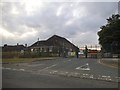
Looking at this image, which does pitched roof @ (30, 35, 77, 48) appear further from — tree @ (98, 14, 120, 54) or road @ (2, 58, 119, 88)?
road @ (2, 58, 119, 88)

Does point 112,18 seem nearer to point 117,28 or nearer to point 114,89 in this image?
point 117,28

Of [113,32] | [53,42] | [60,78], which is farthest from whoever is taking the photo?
[53,42]

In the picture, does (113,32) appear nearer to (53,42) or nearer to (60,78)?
(60,78)

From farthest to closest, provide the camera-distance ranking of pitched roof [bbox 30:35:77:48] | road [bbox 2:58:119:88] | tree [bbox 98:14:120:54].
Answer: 1. pitched roof [bbox 30:35:77:48]
2. tree [bbox 98:14:120:54]
3. road [bbox 2:58:119:88]

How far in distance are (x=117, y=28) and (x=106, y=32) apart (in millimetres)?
3984

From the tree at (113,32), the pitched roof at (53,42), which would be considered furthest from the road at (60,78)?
the pitched roof at (53,42)

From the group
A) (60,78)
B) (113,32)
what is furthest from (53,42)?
(60,78)

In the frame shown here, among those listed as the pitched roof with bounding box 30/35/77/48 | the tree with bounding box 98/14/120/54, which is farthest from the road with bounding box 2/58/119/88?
the pitched roof with bounding box 30/35/77/48

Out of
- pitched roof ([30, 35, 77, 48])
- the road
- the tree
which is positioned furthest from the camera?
pitched roof ([30, 35, 77, 48])

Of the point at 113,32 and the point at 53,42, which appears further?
the point at 53,42

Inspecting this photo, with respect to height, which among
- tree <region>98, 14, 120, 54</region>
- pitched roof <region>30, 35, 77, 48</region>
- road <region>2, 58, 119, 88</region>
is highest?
pitched roof <region>30, 35, 77, 48</region>

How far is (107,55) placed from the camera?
62.2 m

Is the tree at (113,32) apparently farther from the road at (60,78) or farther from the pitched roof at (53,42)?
the pitched roof at (53,42)

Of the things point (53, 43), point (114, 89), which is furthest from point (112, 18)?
point (53, 43)
